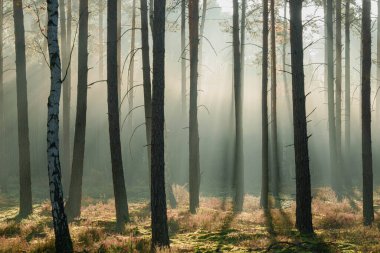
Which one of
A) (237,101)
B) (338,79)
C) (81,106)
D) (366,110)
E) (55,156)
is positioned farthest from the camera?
(338,79)

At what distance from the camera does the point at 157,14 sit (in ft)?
31.9

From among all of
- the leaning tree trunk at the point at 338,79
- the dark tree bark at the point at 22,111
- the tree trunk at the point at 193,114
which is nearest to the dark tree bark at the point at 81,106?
the dark tree bark at the point at 22,111

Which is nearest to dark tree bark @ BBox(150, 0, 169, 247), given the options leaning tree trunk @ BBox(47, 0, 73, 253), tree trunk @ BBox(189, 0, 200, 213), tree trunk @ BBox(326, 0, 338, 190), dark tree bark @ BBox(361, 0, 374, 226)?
leaning tree trunk @ BBox(47, 0, 73, 253)

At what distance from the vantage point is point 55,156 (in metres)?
8.85

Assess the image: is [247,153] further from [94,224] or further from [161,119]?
[161,119]

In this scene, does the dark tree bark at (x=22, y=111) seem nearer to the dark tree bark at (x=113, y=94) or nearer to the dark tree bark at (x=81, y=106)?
the dark tree bark at (x=81, y=106)

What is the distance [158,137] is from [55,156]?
7.45 feet

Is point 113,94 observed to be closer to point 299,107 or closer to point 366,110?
point 299,107

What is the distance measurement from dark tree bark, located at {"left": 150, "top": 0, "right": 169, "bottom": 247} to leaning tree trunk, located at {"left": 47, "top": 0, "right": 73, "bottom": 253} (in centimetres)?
201

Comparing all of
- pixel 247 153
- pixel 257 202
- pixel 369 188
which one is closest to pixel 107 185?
pixel 257 202

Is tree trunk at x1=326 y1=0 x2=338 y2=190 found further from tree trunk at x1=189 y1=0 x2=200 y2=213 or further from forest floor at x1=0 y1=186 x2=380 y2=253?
tree trunk at x1=189 y1=0 x2=200 y2=213

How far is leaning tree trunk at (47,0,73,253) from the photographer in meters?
8.78

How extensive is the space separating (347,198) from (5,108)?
25.4 meters

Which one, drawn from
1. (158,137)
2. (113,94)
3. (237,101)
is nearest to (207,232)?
(158,137)
